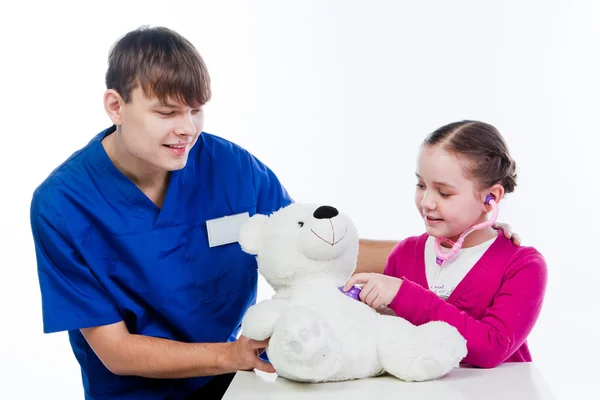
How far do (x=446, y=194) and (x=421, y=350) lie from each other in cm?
31

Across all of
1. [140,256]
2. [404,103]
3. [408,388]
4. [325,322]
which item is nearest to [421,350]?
[408,388]

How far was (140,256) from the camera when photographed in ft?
5.41

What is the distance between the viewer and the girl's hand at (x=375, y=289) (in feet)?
4.64

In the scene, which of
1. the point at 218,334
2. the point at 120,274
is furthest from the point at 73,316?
the point at 218,334

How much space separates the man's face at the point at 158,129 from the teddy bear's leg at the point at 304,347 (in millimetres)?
443

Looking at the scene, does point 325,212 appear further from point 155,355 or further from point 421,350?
point 155,355

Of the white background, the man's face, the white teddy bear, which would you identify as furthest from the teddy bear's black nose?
the white background

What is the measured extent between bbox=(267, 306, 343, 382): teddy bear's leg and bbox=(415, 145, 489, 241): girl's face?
12.9 inches

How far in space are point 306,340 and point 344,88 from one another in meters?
1.84

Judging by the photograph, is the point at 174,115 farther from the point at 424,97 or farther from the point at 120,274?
the point at 424,97

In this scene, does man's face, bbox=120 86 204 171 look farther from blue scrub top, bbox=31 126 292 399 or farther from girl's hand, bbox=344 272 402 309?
girl's hand, bbox=344 272 402 309

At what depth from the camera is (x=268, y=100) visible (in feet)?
9.99

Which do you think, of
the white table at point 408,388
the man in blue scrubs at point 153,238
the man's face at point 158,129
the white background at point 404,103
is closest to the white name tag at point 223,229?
the man in blue scrubs at point 153,238

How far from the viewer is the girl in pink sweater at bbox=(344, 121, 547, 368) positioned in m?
1.42
